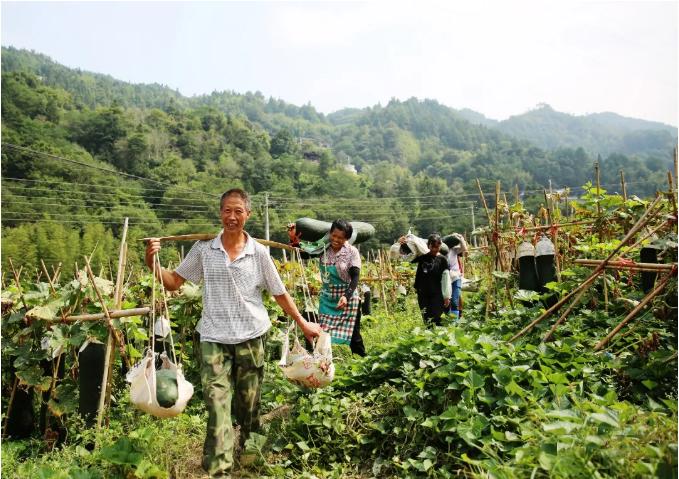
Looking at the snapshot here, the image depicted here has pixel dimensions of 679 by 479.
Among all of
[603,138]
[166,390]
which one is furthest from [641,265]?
[603,138]

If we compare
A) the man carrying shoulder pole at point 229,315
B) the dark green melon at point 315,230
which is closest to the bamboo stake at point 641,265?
the dark green melon at point 315,230

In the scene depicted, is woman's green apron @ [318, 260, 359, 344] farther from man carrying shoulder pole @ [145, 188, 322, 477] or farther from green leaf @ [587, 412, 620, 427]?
green leaf @ [587, 412, 620, 427]

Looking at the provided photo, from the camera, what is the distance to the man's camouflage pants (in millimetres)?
3047

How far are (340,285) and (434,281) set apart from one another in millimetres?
1647

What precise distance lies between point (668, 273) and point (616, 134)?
193732 mm

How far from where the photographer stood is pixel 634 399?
3357 millimetres

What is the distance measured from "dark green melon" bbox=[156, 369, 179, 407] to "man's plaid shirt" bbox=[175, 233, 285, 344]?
298mm

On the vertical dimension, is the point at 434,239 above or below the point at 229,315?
above

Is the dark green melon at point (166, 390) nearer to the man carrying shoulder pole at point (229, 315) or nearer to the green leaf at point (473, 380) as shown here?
the man carrying shoulder pole at point (229, 315)

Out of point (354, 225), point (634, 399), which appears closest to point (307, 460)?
point (634, 399)

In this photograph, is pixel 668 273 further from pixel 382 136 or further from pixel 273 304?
pixel 382 136

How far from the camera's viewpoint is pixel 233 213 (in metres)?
3.27

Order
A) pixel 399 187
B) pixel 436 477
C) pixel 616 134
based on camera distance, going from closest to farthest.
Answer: pixel 436 477
pixel 399 187
pixel 616 134

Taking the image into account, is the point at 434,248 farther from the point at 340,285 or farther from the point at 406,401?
the point at 406,401
